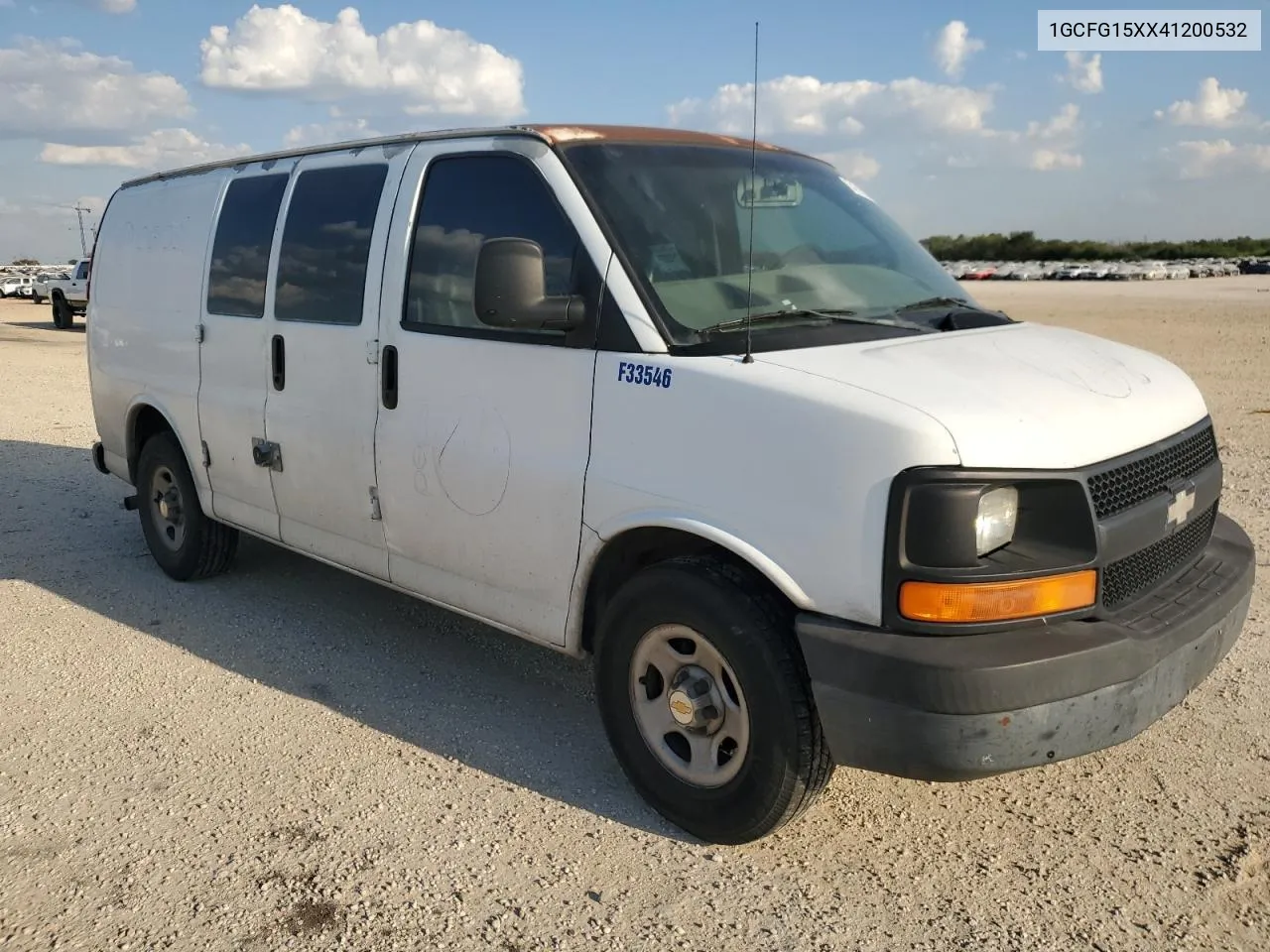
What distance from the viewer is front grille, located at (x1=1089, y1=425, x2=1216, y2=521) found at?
2.96 meters

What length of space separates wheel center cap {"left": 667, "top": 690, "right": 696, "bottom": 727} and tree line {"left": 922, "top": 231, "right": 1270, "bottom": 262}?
116m

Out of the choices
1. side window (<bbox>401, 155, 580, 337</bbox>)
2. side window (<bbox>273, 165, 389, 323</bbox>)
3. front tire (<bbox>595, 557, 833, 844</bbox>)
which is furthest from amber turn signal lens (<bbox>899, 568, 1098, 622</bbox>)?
side window (<bbox>273, 165, 389, 323</bbox>)

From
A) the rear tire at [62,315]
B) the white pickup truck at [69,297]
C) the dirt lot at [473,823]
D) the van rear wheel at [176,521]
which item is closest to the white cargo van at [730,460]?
the dirt lot at [473,823]

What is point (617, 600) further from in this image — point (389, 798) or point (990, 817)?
point (990, 817)

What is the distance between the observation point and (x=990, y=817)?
3.55 metres

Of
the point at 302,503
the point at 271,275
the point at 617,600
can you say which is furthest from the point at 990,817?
the point at 271,275

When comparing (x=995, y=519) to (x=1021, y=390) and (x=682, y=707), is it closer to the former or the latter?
(x=1021, y=390)

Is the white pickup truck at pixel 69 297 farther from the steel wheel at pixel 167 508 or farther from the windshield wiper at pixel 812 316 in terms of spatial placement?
the windshield wiper at pixel 812 316

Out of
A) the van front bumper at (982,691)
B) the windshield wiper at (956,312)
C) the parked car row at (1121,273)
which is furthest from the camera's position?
the parked car row at (1121,273)

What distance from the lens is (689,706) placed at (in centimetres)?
330

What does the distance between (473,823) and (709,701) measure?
2.97 ft

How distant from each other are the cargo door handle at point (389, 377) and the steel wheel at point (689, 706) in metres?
1.51

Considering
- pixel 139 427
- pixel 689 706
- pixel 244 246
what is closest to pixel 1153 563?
pixel 689 706

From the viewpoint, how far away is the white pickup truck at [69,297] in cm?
2783
